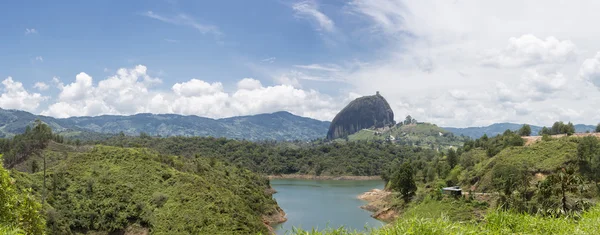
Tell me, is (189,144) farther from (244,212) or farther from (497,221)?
(497,221)

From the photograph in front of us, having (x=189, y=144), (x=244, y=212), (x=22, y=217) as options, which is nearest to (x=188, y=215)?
(x=244, y=212)

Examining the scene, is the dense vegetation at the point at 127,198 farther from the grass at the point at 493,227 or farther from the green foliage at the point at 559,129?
the green foliage at the point at 559,129

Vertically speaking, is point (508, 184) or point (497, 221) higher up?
point (497, 221)

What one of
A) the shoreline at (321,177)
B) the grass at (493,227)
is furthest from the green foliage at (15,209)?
the shoreline at (321,177)

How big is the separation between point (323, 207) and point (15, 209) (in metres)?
67.8

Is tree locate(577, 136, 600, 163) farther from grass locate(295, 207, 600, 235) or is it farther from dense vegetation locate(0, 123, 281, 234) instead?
grass locate(295, 207, 600, 235)

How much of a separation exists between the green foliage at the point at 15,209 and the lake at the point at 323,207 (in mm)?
31617

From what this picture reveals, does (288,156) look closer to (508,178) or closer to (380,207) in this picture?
(380,207)

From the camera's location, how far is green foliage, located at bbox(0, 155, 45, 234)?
1508 cm

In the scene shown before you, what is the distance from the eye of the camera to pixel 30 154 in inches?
2840

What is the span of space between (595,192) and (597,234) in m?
48.5

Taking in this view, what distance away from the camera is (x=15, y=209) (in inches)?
623

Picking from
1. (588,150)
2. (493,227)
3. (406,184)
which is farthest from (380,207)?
(493,227)

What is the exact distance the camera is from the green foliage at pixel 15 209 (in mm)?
15078
